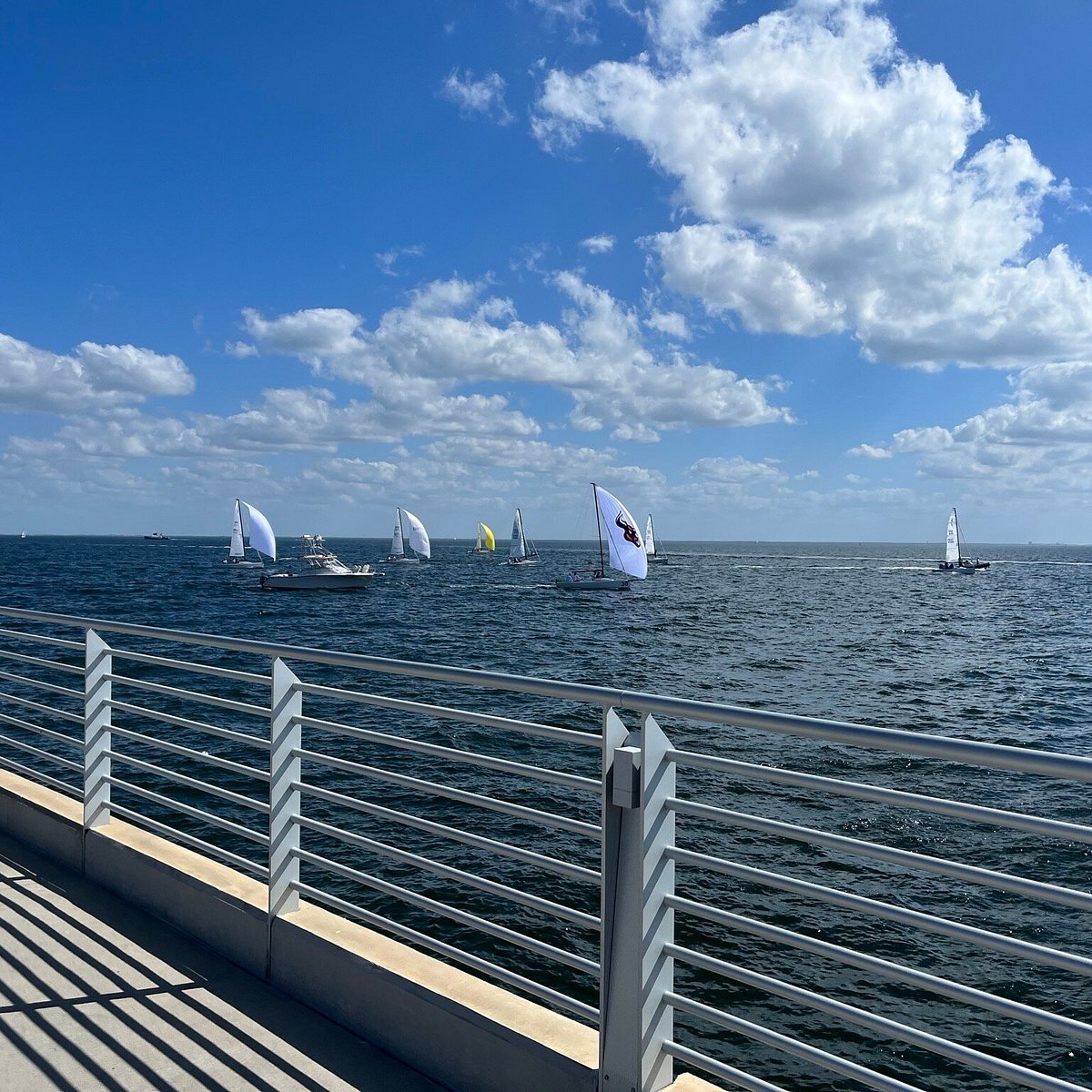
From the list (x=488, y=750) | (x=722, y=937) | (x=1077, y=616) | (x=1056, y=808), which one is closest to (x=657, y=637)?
(x=488, y=750)

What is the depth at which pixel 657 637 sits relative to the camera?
1415 inches

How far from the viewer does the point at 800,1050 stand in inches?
90.3

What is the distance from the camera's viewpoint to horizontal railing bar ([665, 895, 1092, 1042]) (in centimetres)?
190

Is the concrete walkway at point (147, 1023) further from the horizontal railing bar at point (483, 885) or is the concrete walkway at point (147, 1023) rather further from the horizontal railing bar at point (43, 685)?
the horizontal railing bar at point (43, 685)

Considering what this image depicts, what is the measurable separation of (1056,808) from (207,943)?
42.4 ft

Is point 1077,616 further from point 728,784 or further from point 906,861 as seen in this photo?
point 906,861

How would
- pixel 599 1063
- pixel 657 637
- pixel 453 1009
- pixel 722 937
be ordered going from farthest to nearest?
pixel 657 637, pixel 722 937, pixel 453 1009, pixel 599 1063

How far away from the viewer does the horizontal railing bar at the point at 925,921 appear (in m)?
1.83

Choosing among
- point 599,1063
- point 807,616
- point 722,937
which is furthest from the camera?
point 807,616

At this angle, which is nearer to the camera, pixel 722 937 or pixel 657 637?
pixel 722 937

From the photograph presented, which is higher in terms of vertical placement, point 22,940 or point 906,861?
point 906,861

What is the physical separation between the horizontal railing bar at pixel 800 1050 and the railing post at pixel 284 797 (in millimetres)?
1578

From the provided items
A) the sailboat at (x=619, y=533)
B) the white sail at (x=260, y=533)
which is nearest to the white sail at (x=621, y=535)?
the sailboat at (x=619, y=533)

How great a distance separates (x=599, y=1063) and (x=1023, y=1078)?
1.04m
